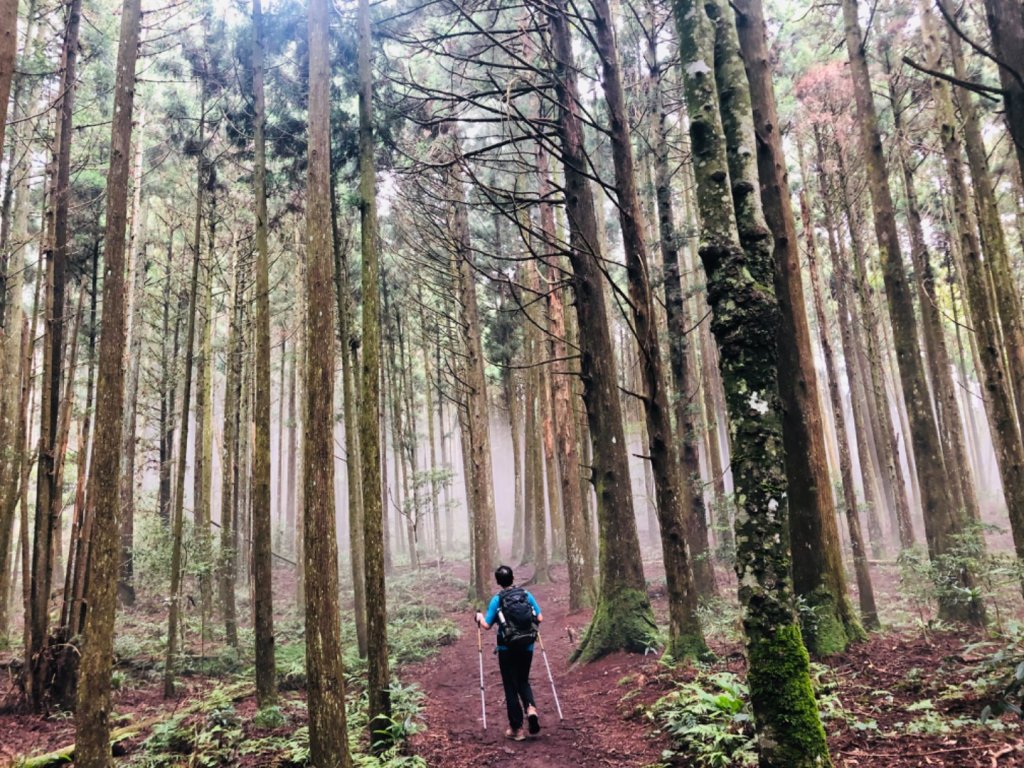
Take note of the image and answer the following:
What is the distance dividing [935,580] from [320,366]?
804cm

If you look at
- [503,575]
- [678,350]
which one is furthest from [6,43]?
[678,350]

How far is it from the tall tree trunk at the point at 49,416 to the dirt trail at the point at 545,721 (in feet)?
16.7

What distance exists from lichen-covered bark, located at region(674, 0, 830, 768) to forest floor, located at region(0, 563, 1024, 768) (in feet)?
4.27

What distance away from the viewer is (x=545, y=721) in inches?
265

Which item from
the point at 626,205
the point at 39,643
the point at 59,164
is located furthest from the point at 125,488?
the point at 626,205

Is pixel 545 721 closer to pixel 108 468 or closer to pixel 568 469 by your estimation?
pixel 108 468

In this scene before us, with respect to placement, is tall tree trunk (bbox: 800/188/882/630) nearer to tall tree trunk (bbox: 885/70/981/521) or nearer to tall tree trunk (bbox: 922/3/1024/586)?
tall tree trunk (bbox: 922/3/1024/586)

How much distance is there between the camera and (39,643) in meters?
7.53

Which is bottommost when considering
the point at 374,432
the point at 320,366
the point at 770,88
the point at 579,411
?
the point at 374,432

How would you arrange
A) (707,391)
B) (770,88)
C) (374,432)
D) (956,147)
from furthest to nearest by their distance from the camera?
(707,391) → (956,147) → (770,88) → (374,432)

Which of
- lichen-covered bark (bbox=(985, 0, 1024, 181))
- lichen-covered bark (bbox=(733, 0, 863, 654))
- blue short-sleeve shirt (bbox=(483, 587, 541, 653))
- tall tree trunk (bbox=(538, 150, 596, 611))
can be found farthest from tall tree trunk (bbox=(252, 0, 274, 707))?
lichen-covered bark (bbox=(985, 0, 1024, 181))

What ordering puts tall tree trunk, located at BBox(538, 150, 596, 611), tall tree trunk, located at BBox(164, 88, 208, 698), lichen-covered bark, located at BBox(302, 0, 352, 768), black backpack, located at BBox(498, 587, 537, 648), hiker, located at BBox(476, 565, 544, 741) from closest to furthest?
1. lichen-covered bark, located at BBox(302, 0, 352, 768)
2. hiker, located at BBox(476, 565, 544, 741)
3. black backpack, located at BBox(498, 587, 537, 648)
4. tall tree trunk, located at BBox(164, 88, 208, 698)
5. tall tree trunk, located at BBox(538, 150, 596, 611)

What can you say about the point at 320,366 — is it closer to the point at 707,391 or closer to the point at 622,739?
the point at 622,739

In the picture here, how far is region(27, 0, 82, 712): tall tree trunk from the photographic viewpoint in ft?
24.1
